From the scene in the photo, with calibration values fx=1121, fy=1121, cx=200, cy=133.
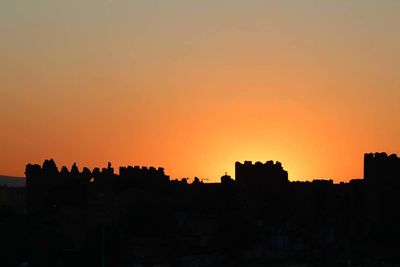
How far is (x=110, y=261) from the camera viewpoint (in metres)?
68.9

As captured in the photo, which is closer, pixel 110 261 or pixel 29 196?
pixel 110 261

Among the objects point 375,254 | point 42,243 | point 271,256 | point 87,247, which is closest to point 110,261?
point 87,247

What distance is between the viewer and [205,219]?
89.6 meters

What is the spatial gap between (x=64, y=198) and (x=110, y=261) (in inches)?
1123

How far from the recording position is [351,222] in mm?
91500

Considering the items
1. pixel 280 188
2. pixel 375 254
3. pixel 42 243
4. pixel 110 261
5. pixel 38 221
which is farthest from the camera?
pixel 280 188

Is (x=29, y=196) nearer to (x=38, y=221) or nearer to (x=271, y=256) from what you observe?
(x=38, y=221)

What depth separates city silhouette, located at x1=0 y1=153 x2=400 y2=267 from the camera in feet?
249

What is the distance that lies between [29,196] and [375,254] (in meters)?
33.7

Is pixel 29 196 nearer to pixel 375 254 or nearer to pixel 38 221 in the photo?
pixel 38 221

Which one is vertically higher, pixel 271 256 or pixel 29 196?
pixel 29 196

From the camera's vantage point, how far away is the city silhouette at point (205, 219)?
75812 millimetres

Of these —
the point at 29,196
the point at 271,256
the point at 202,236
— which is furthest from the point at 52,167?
the point at 271,256

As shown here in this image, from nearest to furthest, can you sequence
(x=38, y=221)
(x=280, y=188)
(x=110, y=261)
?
(x=110, y=261) < (x=38, y=221) < (x=280, y=188)
